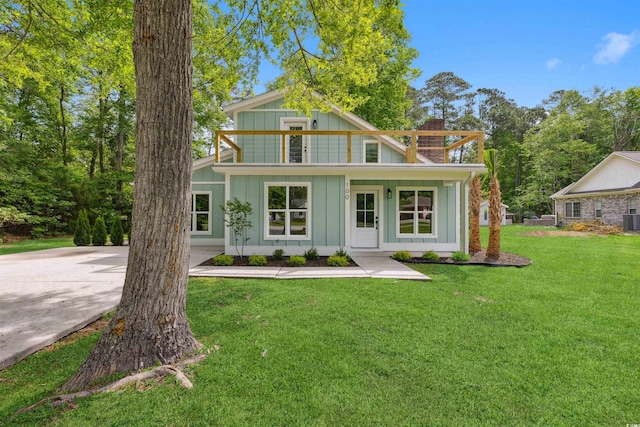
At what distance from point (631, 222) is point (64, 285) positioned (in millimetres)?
25377

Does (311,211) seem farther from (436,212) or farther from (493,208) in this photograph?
(493,208)

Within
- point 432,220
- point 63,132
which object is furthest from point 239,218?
point 63,132

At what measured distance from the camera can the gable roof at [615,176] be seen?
17.3 m

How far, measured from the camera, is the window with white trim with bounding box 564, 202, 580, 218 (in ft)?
68.3

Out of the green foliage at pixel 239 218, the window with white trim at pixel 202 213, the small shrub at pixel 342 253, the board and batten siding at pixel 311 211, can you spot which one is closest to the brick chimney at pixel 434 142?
the board and batten siding at pixel 311 211

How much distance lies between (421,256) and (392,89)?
465 inches

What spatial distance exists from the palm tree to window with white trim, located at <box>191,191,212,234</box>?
9.76 m

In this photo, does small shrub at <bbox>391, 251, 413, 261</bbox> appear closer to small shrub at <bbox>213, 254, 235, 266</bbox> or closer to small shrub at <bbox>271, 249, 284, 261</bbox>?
small shrub at <bbox>271, 249, 284, 261</bbox>

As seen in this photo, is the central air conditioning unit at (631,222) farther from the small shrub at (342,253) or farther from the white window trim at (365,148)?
the small shrub at (342,253)

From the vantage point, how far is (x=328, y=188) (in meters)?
8.30

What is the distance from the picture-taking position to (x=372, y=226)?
9.29m

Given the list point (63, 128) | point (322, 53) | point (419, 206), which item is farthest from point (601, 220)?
point (63, 128)

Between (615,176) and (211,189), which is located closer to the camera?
(211,189)

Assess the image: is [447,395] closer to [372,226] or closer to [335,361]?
[335,361]
